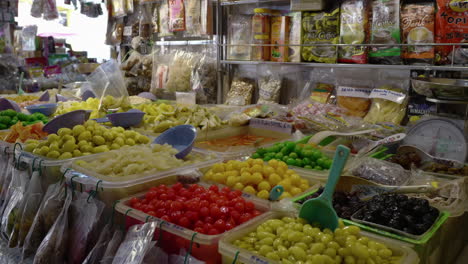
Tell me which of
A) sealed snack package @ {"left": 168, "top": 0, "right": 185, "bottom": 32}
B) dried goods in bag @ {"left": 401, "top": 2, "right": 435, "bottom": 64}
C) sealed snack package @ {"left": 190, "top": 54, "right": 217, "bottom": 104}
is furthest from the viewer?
sealed snack package @ {"left": 168, "top": 0, "right": 185, "bottom": 32}

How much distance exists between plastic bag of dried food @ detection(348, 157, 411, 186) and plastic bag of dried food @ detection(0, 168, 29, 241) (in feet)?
4.63

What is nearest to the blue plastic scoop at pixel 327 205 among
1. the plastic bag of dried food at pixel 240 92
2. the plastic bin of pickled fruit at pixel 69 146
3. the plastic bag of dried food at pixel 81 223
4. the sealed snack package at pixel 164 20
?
the plastic bag of dried food at pixel 81 223

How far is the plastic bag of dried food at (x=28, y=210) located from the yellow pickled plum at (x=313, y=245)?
1.03 meters

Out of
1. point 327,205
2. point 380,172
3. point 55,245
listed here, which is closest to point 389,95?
point 380,172

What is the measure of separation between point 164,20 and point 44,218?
8.78 ft

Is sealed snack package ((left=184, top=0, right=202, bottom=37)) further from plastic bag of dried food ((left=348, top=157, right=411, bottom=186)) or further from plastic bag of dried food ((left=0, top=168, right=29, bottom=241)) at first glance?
plastic bag of dried food ((left=348, top=157, right=411, bottom=186))

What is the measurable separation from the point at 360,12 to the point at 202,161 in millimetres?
1478

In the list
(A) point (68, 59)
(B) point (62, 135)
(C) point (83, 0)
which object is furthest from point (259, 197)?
(A) point (68, 59)

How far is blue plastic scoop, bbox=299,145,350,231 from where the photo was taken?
3.43 feet

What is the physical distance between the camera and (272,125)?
2463mm

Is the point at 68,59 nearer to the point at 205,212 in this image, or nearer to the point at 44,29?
the point at 44,29

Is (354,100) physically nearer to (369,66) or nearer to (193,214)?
(369,66)

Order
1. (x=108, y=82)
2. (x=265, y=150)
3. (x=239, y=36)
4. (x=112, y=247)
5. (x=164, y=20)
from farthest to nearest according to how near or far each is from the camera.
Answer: (x=164, y=20) < (x=239, y=36) < (x=108, y=82) < (x=265, y=150) < (x=112, y=247)

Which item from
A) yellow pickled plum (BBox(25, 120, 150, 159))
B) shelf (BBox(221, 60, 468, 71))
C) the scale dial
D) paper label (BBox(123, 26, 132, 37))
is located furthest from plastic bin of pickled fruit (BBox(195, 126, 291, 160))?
paper label (BBox(123, 26, 132, 37))
